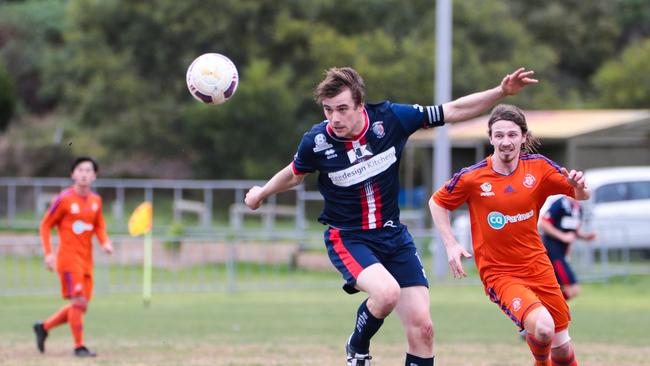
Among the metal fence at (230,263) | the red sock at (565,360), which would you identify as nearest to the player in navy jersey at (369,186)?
the red sock at (565,360)

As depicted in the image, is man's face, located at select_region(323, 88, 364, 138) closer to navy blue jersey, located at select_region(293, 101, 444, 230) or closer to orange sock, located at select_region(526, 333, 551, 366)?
navy blue jersey, located at select_region(293, 101, 444, 230)

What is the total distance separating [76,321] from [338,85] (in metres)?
A: 5.11

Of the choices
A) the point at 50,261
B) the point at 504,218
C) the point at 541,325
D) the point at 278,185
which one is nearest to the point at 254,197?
the point at 278,185

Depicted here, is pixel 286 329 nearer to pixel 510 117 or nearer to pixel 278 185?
pixel 278 185

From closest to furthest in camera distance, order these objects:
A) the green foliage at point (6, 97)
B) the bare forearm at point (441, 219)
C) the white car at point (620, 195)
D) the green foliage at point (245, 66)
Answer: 1. the bare forearm at point (441, 219)
2. the white car at point (620, 195)
3. the green foliage at point (6, 97)
4. the green foliage at point (245, 66)

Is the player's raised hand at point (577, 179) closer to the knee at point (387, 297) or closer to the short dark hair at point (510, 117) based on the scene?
the short dark hair at point (510, 117)

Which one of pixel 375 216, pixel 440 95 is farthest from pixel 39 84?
pixel 375 216

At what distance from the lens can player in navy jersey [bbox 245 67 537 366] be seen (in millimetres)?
7383

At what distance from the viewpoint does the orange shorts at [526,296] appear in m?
7.38

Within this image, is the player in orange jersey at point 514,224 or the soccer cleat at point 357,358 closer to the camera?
the player in orange jersey at point 514,224

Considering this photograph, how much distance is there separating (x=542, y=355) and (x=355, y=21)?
101ft

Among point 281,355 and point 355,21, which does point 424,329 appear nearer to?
point 281,355

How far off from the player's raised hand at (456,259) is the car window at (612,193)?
17.6 metres

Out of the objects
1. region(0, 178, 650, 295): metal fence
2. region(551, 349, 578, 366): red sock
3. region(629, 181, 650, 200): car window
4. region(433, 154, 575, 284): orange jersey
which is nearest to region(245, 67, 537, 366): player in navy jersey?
region(433, 154, 575, 284): orange jersey
